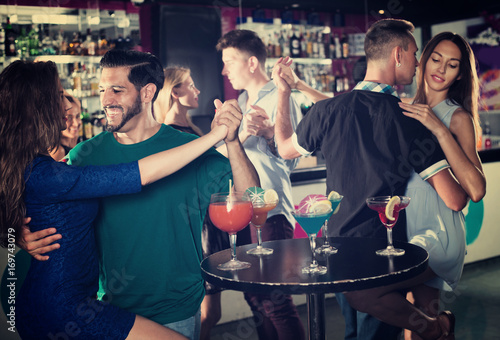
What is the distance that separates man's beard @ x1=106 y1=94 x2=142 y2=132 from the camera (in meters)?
1.85

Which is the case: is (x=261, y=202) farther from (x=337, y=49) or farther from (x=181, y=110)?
(x=337, y=49)

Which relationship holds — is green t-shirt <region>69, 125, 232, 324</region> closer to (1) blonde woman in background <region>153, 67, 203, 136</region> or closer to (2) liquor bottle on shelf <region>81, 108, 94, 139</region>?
(1) blonde woman in background <region>153, 67, 203, 136</region>

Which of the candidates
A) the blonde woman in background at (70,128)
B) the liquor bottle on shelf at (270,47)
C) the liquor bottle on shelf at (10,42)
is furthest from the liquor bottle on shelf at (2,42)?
the liquor bottle on shelf at (270,47)

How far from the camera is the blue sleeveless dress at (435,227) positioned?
2.35m

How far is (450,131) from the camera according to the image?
2.52 m

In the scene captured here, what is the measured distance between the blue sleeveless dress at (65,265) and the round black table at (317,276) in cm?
35

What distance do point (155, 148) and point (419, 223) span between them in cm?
125

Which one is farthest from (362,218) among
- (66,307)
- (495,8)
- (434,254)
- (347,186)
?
(495,8)

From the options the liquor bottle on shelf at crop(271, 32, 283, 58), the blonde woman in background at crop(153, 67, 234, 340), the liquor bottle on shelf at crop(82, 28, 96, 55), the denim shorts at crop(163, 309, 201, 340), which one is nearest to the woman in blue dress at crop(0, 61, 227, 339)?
the denim shorts at crop(163, 309, 201, 340)

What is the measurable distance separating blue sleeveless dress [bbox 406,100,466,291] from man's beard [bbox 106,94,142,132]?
1249mm

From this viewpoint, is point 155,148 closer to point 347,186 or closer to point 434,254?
point 347,186

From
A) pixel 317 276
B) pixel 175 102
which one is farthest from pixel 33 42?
pixel 317 276

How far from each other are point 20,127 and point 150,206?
48 centimetres

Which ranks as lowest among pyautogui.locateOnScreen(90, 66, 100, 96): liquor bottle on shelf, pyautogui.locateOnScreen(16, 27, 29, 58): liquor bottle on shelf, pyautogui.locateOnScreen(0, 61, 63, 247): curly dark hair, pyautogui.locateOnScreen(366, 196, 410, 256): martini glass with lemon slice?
pyautogui.locateOnScreen(366, 196, 410, 256): martini glass with lemon slice
